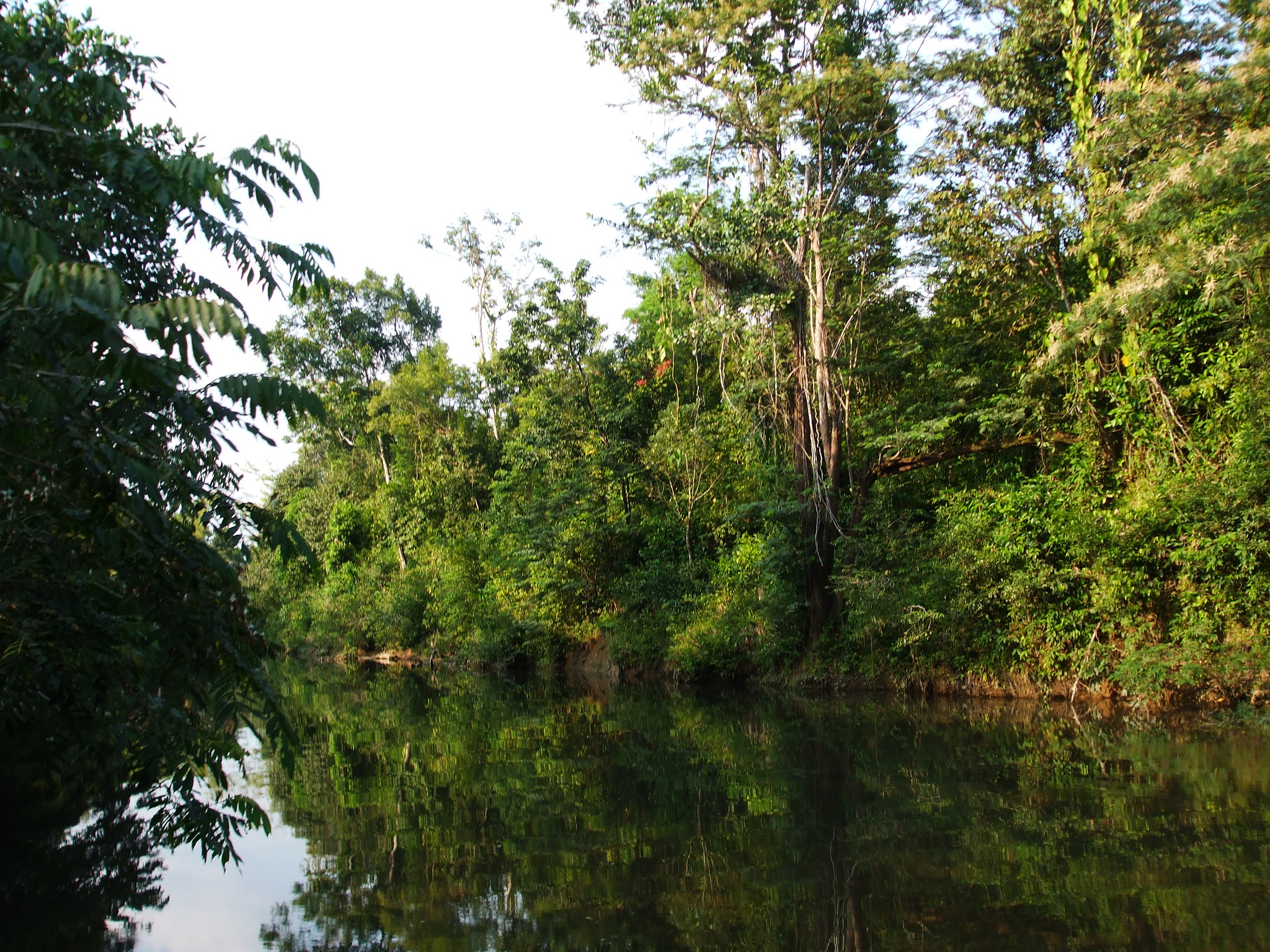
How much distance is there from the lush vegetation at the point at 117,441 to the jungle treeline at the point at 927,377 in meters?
2.92

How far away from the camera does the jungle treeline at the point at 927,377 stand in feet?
40.5

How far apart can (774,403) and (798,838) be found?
12514 mm

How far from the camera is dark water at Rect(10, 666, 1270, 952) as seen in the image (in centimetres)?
515

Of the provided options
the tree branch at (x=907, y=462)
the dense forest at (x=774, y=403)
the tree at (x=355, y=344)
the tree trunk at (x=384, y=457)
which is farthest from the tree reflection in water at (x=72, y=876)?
the tree trunk at (x=384, y=457)

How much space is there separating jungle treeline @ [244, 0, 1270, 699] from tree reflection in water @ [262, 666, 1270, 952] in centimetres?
225

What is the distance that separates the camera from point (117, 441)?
3.56 meters

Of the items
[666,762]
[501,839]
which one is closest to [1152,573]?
[666,762]

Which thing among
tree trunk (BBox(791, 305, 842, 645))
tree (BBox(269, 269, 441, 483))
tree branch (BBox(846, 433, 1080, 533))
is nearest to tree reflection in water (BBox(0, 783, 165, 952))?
tree trunk (BBox(791, 305, 842, 645))

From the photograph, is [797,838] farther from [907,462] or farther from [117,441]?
[907,462]

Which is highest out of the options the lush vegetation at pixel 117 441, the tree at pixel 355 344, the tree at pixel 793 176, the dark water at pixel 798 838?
the tree at pixel 355 344

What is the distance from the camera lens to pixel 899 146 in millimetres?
18000

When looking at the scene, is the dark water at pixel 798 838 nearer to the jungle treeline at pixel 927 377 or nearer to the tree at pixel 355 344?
the jungle treeline at pixel 927 377

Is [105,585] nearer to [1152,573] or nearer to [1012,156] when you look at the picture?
[1152,573]

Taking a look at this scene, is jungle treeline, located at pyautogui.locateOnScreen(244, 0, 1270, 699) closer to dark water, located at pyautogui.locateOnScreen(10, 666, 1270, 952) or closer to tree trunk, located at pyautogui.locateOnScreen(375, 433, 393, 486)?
dark water, located at pyautogui.locateOnScreen(10, 666, 1270, 952)
